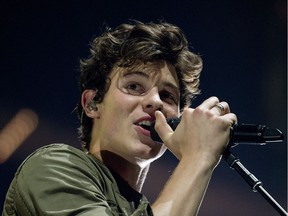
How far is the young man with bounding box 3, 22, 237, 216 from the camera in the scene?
113 cm

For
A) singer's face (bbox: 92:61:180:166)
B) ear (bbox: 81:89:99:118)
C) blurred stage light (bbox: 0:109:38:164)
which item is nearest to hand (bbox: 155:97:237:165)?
singer's face (bbox: 92:61:180:166)

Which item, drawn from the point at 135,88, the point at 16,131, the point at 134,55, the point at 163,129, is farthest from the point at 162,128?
the point at 16,131

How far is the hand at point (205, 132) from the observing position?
3.76 ft

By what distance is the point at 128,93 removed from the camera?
1538 millimetres

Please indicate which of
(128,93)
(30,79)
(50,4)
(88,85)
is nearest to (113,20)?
(50,4)

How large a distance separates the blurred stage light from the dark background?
0.08ft

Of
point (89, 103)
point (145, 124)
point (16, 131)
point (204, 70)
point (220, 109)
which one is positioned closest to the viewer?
point (220, 109)

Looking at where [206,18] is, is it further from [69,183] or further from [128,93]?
[69,183]

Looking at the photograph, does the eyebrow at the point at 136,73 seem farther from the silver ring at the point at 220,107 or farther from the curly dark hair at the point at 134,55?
the silver ring at the point at 220,107

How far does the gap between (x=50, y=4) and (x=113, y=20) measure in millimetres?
305

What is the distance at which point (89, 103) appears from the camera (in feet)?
5.65

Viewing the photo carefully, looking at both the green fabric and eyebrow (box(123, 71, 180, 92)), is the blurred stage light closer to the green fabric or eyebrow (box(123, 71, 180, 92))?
eyebrow (box(123, 71, 180, 92))

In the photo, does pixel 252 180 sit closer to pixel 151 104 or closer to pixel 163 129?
pixel 163 129

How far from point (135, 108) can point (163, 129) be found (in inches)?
8.6
